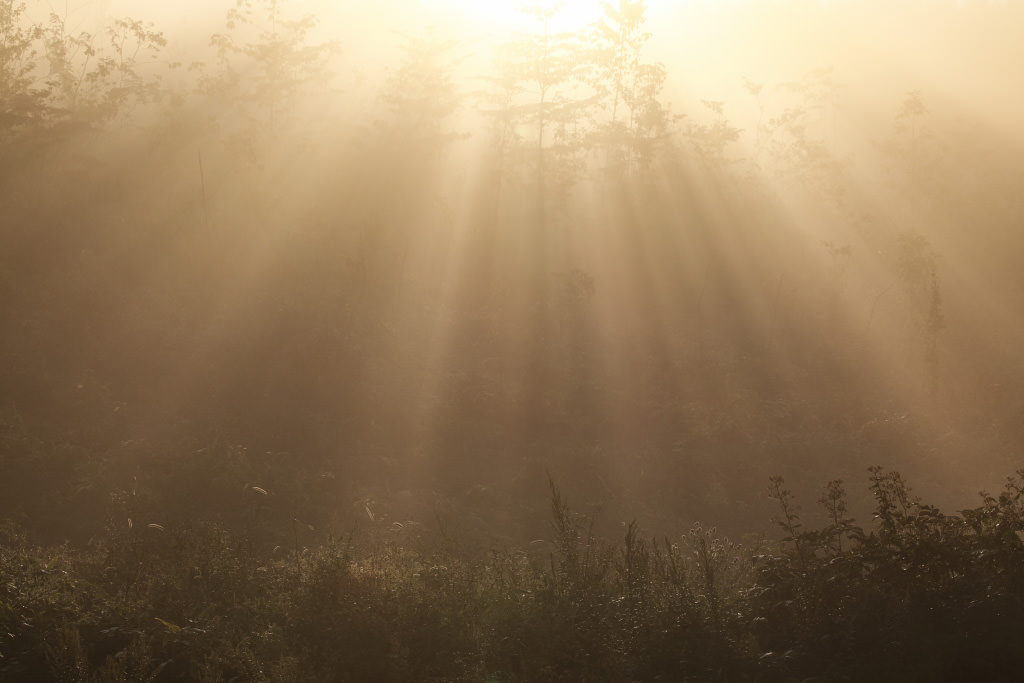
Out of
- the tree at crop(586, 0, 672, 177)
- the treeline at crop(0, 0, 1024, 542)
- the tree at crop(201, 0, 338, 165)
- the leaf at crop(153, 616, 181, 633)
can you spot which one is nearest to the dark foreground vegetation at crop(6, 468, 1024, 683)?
the leaf at crop(153, 616, 181, 633)

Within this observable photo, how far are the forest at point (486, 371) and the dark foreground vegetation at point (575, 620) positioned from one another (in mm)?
40

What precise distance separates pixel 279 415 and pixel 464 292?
10.6m

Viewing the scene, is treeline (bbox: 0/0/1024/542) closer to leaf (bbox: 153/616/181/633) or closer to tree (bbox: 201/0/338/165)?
tree (bbox: 201/0/338/165)

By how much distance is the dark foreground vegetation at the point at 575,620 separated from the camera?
21.6 feet

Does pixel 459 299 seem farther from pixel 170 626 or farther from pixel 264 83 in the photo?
pixel 170 626

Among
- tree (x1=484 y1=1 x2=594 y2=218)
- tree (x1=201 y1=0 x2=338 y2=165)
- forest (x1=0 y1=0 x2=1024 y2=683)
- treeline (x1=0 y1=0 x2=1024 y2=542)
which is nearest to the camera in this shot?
forest (x1=0 y1=0 x2=1024 y2=683)

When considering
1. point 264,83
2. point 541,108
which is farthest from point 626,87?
point 264,83

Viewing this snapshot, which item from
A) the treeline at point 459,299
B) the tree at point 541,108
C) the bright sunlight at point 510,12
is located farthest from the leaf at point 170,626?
the bright sunlight at point 510,12

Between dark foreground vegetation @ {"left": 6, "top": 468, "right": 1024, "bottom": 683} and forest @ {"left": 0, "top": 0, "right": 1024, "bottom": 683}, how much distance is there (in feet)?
0.13

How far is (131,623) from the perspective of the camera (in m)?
7.65

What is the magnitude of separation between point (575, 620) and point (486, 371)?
18.0 m

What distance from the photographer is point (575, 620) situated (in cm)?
736

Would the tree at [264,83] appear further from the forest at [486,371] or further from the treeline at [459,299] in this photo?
the forest at [486,371]

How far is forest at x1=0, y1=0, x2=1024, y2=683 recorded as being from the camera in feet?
24.0
